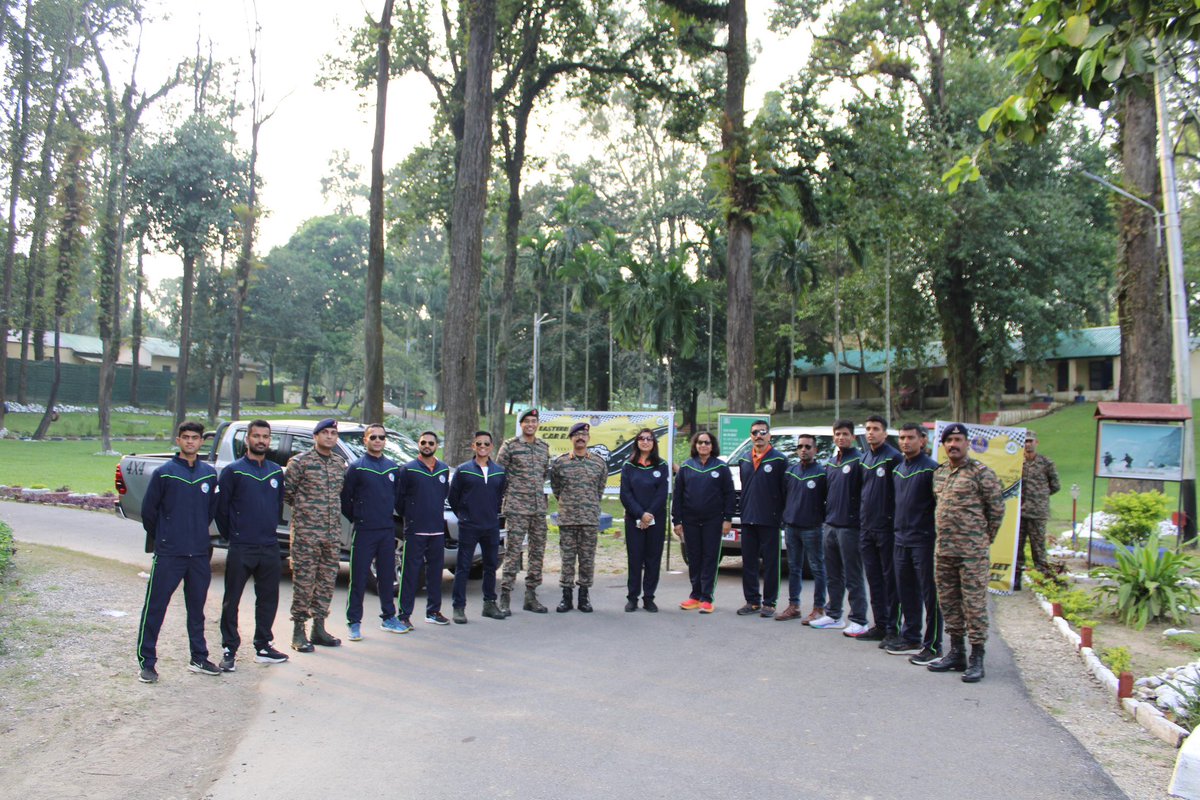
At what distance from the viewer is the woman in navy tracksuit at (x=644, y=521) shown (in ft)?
30.8

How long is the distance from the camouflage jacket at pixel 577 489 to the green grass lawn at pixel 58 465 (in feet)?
47.8

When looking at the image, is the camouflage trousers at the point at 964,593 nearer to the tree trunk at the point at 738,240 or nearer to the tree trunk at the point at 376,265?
the tree trunk at the point at 738,240

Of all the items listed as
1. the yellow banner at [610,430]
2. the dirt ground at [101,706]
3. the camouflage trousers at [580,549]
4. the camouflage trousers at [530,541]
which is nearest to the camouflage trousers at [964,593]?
the camouflage trousers at [580,549]

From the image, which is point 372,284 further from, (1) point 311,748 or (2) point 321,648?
(1) point 311,748

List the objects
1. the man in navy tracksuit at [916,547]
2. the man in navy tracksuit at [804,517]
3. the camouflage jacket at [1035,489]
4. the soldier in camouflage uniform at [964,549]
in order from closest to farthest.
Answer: the soldier in camouflage uniform at [964,549], the man in navy tracksuit at [916,547], the man in navy tracksuit at [804,517], the camouflage jacket at [1035,489]

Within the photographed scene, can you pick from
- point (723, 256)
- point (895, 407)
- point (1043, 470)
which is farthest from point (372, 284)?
point (895, 407)

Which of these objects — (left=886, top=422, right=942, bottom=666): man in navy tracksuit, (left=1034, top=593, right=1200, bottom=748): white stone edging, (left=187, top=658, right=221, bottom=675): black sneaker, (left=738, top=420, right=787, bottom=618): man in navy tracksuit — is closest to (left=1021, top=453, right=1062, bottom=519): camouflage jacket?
(left=1034, top=593, right=1200, bottom=748): white stone edging

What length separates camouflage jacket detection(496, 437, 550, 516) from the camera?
9.24 m

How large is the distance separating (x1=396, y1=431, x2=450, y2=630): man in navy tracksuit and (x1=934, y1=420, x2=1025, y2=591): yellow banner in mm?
5929

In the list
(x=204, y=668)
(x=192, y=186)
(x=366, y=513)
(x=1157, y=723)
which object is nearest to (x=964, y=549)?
(x=1157, y=723)

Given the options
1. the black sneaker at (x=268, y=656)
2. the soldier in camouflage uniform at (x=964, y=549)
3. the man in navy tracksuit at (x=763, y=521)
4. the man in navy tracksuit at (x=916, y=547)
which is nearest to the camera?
the soldier in camouflage uniform at (x=964, y=549)

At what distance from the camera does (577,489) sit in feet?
30.8

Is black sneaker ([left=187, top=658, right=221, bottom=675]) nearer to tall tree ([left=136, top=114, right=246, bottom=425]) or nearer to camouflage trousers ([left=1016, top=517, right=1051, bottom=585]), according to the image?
camouflage trousers ([left=1016, top=517, right=1051, bottom=585])

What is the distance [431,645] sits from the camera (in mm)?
7832
